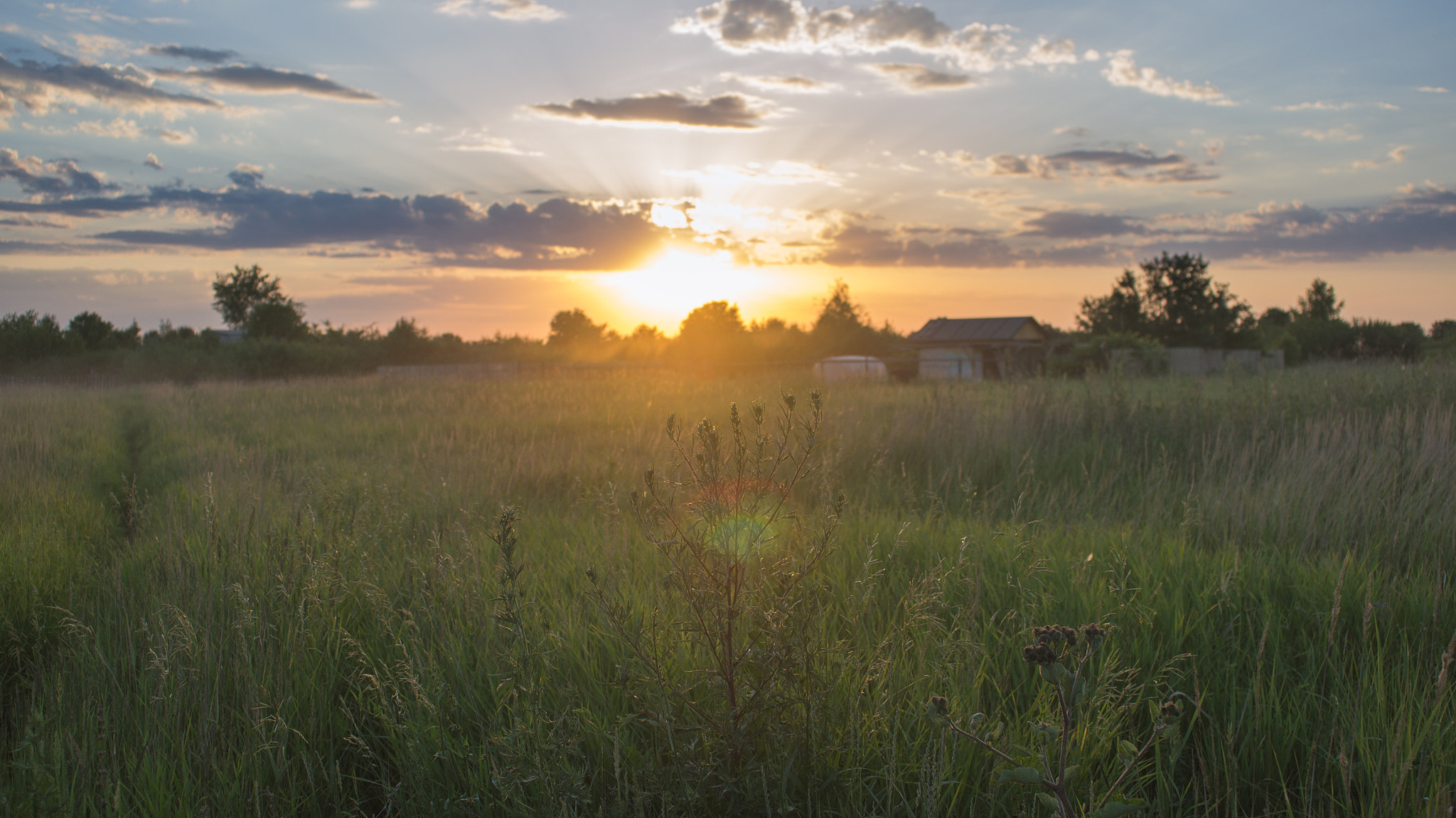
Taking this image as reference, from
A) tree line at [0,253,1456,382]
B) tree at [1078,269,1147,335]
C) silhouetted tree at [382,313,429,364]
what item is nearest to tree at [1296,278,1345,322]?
tree line at [0,253,1456,382]

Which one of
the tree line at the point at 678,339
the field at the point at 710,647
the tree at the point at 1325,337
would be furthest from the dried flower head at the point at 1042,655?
the tree at the point at 1325,337

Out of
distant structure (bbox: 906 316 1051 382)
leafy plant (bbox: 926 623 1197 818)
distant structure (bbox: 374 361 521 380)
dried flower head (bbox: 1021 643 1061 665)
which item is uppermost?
distant structure (bbox: 906 316 1051 382)

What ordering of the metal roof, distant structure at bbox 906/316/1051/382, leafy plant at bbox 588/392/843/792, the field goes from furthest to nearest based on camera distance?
the metal roof → distant structure at bbox 906/316/1051/382 → the field → leafy plant at bbox 588/392/843/792

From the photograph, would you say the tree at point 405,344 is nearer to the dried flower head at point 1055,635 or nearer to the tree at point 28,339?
the tree at point 28,339

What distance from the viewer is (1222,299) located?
49281 millimetres

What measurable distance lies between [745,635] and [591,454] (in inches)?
215

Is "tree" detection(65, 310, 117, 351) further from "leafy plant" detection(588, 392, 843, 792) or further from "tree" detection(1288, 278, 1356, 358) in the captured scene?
"tree" detection(1288, 278, 1356, 358)

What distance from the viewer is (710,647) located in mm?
1941

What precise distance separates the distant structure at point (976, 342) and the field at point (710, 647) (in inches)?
1223

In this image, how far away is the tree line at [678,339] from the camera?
36.7 metres

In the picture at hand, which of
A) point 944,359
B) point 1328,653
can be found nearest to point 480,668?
point 1328,653

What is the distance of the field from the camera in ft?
6.64

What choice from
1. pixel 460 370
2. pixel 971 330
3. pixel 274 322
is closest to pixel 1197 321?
pixel 971 330

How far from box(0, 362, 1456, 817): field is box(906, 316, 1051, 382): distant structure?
31.1m
